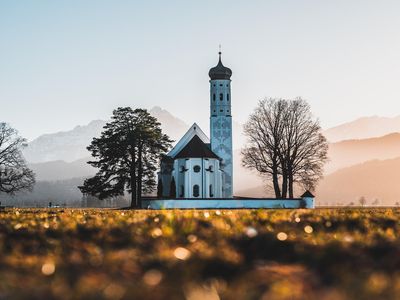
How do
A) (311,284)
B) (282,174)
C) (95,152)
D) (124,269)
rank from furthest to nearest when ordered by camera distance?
1. (95,152)
2. (282,174)
3. (124,269)
4. (311,284)

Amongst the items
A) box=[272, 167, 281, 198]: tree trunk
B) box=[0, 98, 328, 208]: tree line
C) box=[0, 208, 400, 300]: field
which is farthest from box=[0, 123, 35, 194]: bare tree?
box=[0, 208, 400, 300]: field

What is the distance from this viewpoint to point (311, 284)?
3.98m

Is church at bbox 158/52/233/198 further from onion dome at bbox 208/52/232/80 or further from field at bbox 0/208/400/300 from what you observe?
field at bbox 0/208/400/300

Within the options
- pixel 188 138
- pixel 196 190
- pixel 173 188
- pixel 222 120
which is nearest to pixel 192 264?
pixel 196 190

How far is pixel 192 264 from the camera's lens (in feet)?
14.9

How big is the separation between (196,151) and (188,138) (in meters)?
7.45

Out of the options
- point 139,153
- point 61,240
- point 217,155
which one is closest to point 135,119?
point 139,153

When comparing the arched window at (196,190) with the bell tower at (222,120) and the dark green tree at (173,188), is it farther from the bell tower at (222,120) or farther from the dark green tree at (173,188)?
the bell tower at (222,120)

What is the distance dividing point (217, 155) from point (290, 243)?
7329cm

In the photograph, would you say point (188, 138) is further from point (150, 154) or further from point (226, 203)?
point (226, 203)

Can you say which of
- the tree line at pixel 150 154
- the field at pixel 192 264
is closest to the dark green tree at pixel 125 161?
the tree line at pixel 150 154

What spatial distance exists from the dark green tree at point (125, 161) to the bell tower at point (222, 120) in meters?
9.17

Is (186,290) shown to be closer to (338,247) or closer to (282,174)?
(338,247)

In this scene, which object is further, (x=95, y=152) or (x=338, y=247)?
(x=95, y=152)
